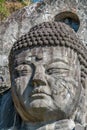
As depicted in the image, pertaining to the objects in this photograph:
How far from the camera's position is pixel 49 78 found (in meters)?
6.45

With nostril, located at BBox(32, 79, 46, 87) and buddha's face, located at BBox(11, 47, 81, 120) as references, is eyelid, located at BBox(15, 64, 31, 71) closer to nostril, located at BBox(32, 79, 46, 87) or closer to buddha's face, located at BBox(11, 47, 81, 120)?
buddha's face, located at BBox(11, 47, 81, 120)

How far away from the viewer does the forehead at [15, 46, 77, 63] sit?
6.58 m

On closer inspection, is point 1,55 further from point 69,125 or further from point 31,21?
point 69,125

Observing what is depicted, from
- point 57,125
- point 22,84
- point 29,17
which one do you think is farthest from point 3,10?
point 57,125

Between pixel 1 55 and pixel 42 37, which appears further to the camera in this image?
pixel 1 55

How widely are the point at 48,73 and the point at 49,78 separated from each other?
83 millimetres

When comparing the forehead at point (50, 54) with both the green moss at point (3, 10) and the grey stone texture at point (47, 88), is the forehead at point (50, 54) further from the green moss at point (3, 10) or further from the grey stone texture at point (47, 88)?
the green moss at point (3, 10)

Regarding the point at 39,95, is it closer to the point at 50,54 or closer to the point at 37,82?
the point at 37,82

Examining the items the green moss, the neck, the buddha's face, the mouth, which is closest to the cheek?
the buddha's face

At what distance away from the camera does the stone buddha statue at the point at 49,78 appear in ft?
21.1

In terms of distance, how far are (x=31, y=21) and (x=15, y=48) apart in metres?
1.39

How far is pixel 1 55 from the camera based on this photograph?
8.08 m

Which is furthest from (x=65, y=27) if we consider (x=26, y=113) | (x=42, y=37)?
(x=26, y=113)

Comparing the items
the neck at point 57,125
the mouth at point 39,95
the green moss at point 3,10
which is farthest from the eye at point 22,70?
the green moss at point 3,10
